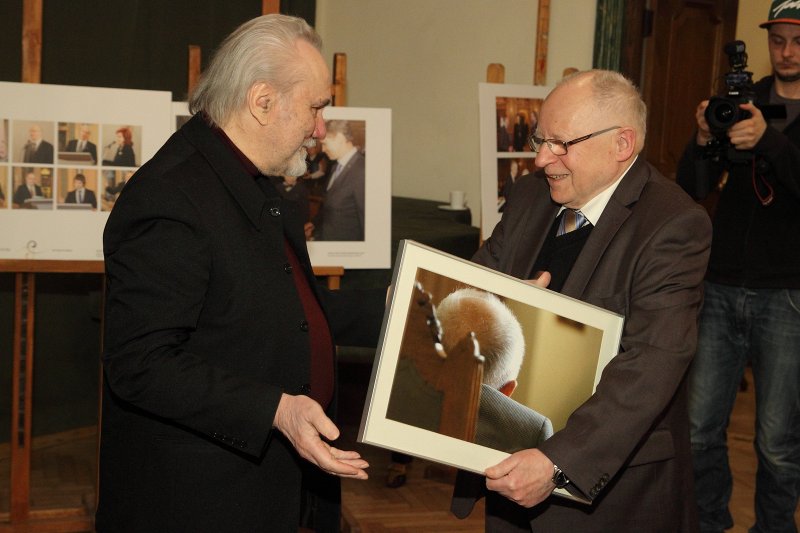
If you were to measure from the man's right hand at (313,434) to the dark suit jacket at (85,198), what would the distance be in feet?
6.54

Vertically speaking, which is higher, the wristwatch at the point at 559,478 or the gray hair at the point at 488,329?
the gray hair at the point at 488,329

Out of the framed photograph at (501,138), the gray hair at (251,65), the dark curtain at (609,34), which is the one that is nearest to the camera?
the gray hair at (251,65)

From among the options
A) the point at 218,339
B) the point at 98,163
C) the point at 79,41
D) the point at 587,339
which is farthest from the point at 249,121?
the point at 79,41

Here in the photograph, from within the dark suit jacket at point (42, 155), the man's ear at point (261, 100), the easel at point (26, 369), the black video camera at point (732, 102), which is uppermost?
the black video camera at point (732, 102)

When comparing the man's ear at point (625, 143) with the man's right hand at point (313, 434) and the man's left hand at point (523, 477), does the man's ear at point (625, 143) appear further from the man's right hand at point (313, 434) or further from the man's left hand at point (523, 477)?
the man's right hand at point (313, 434)

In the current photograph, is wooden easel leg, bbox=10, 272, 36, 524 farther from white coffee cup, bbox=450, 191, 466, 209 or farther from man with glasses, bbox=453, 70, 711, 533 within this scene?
white coffee cup, bbox=450, 191, 466, 209

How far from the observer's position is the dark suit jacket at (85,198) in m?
3.45

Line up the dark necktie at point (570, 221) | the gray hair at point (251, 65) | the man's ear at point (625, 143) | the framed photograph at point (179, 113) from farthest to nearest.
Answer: the framed photograph at point (179, 113)
the dark necktie at point (570, 221)
the man's ear at point (625, 143)
the gray hair at point (251, 65)

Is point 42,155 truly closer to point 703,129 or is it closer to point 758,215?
point 703,129

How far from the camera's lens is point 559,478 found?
186 centimetres

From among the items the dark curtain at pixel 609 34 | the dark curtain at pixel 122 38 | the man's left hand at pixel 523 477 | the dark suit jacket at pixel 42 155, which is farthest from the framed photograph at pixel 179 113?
the dark curtain at pixel 609 34

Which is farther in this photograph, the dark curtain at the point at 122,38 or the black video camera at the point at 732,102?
the dark curtain at the point at 122,38

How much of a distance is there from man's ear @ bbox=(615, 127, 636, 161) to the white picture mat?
200 centimetres

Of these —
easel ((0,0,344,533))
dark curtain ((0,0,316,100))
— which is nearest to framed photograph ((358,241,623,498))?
easel ((0,0,344,533))
